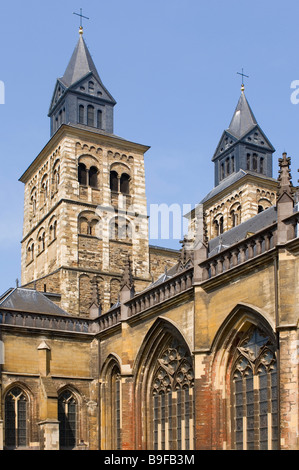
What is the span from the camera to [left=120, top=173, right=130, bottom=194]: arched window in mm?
44750

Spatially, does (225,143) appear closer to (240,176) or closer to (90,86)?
(240,176)

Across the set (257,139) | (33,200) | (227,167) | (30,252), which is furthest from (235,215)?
(30,252)

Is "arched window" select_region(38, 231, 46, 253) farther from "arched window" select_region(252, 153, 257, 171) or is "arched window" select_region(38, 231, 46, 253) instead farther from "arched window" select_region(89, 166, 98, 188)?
"arched window" select_region(252, 153, 257, 171)

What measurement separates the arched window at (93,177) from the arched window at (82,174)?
39 cm

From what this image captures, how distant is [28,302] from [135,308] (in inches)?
270

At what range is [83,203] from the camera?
42312mm

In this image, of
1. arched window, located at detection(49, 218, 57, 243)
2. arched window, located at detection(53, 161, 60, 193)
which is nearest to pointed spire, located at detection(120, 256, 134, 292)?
arched window, located at detection(49, 218, 57, 243)

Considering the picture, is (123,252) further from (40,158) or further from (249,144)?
(249,144)

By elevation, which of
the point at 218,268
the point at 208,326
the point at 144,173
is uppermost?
the point at 144,173

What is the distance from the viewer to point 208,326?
69.1 ft
